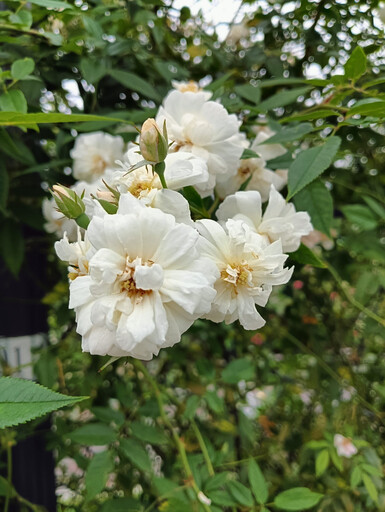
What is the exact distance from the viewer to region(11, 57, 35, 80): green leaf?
22.3 inches

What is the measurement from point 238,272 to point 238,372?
0.47 m

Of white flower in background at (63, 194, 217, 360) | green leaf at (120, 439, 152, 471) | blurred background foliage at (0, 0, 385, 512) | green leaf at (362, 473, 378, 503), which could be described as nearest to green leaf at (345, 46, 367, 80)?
blurred background foliage at (0, 0, 385, 512)

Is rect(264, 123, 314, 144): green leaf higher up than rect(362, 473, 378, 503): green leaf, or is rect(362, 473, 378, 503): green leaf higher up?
rect(264, 123, 314, 144): green leaf

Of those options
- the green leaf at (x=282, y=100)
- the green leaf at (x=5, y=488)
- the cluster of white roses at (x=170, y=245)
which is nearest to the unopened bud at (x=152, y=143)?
the cluster of white roses at (x=170, y=245)

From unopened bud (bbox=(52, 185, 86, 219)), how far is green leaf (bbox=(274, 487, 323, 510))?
48cm

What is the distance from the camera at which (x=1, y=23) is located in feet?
2.12

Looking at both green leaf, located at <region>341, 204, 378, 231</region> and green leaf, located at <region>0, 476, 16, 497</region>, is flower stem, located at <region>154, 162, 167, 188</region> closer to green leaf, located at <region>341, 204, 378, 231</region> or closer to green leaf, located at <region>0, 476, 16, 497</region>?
green leaf, located at <region>341, 204, 378, 231</region>

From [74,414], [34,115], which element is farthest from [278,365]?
[34,115]

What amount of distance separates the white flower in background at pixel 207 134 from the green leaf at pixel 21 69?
0.59ft

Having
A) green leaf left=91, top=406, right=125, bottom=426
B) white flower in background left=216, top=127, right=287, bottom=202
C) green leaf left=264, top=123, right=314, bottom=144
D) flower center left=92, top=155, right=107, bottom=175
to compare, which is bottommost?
green leaf left=91, top=406, right=125, bottom=426

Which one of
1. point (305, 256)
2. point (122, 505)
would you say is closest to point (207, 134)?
point (305, 256)

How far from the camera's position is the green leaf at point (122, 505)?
0.70 meters

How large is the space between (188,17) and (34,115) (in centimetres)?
72

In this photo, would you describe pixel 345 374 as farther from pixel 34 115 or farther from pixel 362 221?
pixel 34 115
